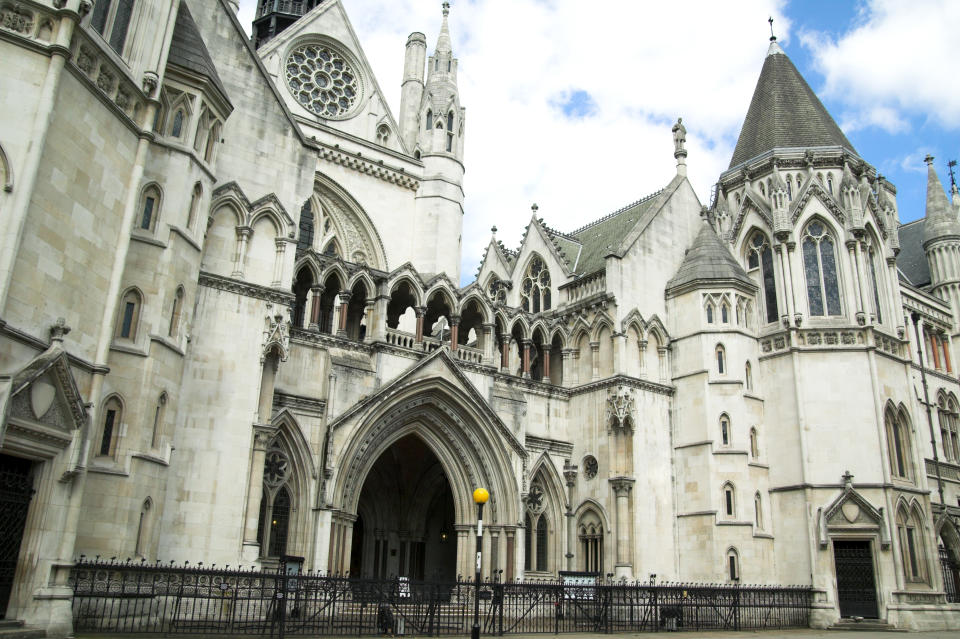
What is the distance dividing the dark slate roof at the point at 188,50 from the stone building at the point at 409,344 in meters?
0.10

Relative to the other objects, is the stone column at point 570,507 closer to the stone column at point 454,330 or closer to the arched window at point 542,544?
the arched window at point 542,544

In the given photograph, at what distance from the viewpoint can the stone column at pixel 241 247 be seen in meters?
21.3

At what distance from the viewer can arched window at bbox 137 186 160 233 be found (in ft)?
58.0

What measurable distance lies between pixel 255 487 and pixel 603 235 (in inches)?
809

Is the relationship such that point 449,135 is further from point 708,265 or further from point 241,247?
point 241,247

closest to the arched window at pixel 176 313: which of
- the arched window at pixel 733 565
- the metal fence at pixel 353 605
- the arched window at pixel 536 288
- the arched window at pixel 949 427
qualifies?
the metal fence at pixel 353 605

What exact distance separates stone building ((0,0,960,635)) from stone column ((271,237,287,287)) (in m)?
0.12

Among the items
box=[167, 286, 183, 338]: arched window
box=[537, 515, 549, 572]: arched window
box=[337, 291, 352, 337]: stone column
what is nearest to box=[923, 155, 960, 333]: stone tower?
box=[537, 515, 549, 572]: arched window

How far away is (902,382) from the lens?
3048 centimetres

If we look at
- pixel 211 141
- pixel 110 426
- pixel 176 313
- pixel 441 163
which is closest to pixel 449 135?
pixel 441 163

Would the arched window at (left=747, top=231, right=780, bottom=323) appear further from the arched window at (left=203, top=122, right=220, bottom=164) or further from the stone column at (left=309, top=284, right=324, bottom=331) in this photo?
the arched window at (left=203, top=122, right=220, bottom=164)

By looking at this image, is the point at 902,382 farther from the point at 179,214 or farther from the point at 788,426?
the point at 179,214

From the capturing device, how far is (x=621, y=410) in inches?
1116

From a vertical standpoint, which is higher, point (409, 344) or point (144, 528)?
point (409, 344)
